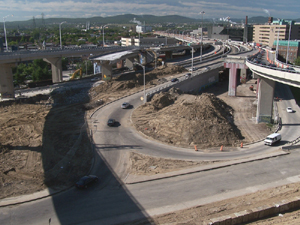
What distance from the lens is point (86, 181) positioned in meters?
22.6

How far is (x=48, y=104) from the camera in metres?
46.7

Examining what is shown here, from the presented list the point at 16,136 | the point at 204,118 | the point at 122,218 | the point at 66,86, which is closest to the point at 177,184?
the point at 122,218

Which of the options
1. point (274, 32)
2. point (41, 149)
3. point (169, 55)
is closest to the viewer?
point (41, 149)

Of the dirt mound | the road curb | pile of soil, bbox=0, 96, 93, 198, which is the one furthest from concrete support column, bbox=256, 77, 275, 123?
pile of soil, bbox=0, 96, 93, 198

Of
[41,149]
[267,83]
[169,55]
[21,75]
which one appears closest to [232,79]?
[267,83]

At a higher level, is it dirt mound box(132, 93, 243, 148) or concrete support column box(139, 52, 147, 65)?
concrete support column box(139, 52, 147, 65)

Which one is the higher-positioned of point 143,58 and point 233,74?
point 143,58

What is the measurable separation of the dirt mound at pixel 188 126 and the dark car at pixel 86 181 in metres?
10.6

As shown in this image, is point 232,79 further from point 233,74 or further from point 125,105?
point 125,105

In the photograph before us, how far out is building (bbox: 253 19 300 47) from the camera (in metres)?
136

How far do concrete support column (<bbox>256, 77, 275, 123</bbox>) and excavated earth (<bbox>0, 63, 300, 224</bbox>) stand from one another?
1454 millimetres

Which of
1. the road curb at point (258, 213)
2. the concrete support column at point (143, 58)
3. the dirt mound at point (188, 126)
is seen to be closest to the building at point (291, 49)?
the concrete support column at point (143, 58)

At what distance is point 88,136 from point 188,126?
10.9 metres

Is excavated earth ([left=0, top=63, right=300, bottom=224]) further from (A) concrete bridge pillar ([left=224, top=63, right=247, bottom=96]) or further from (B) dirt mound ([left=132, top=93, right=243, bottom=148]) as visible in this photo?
(A) concrete bridge pillar ([left=224, top=63, right=247, bottom=96])
